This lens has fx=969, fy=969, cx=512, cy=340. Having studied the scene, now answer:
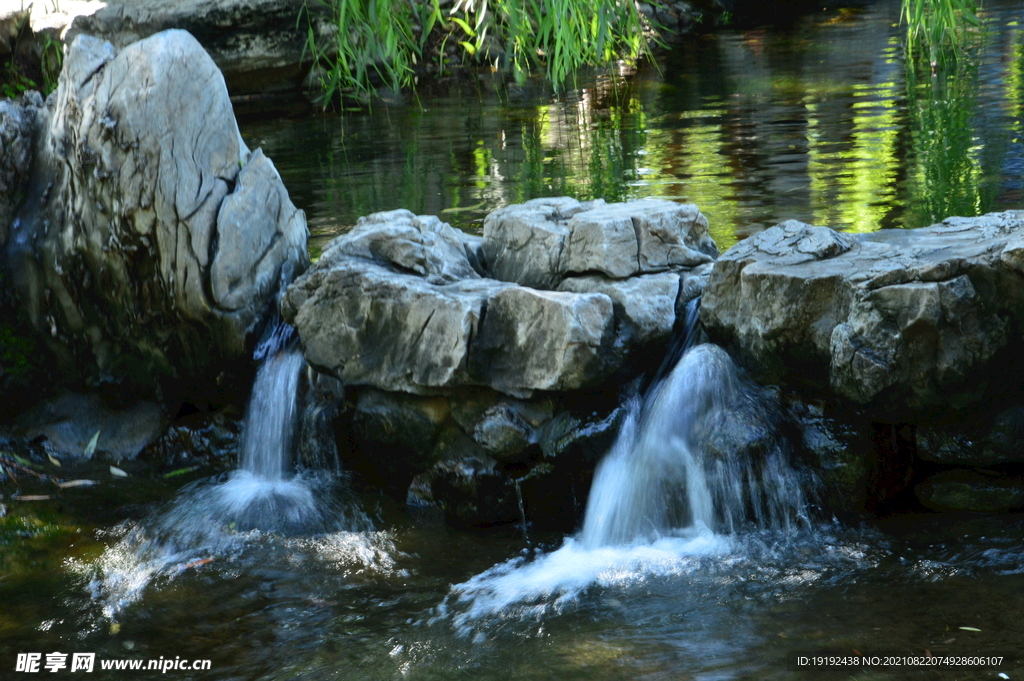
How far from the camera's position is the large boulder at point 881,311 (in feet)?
10.2

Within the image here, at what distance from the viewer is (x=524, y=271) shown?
427cm

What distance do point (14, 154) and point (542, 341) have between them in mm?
2833

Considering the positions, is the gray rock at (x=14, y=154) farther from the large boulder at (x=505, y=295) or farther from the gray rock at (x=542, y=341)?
the gray rock at (x=542, y=341)

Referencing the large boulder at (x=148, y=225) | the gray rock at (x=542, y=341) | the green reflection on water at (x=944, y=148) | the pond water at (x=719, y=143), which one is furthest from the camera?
the pond water at (x=719, y=143)

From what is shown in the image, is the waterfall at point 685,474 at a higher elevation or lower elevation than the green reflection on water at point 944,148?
lower

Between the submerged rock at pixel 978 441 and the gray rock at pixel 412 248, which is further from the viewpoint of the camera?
the gray rock at pixel 412 248

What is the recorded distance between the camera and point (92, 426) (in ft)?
15.0

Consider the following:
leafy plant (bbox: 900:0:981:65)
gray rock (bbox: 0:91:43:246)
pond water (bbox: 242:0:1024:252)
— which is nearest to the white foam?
pond water (bbox: 242:0:1024:252)

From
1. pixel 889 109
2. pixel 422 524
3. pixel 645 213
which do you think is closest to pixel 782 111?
pixel 889 109

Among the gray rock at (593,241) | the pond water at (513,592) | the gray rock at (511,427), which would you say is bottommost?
the pond water at (513,592)

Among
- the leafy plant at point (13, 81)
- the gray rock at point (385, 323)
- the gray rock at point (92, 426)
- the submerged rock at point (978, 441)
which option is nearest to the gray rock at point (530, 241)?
the gray rock at point (385, 323)

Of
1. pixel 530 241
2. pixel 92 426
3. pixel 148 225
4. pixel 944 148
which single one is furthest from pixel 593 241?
pixel 944 148

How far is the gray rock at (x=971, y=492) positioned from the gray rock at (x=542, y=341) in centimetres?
121

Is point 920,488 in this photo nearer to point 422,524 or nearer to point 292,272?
point 422,524
